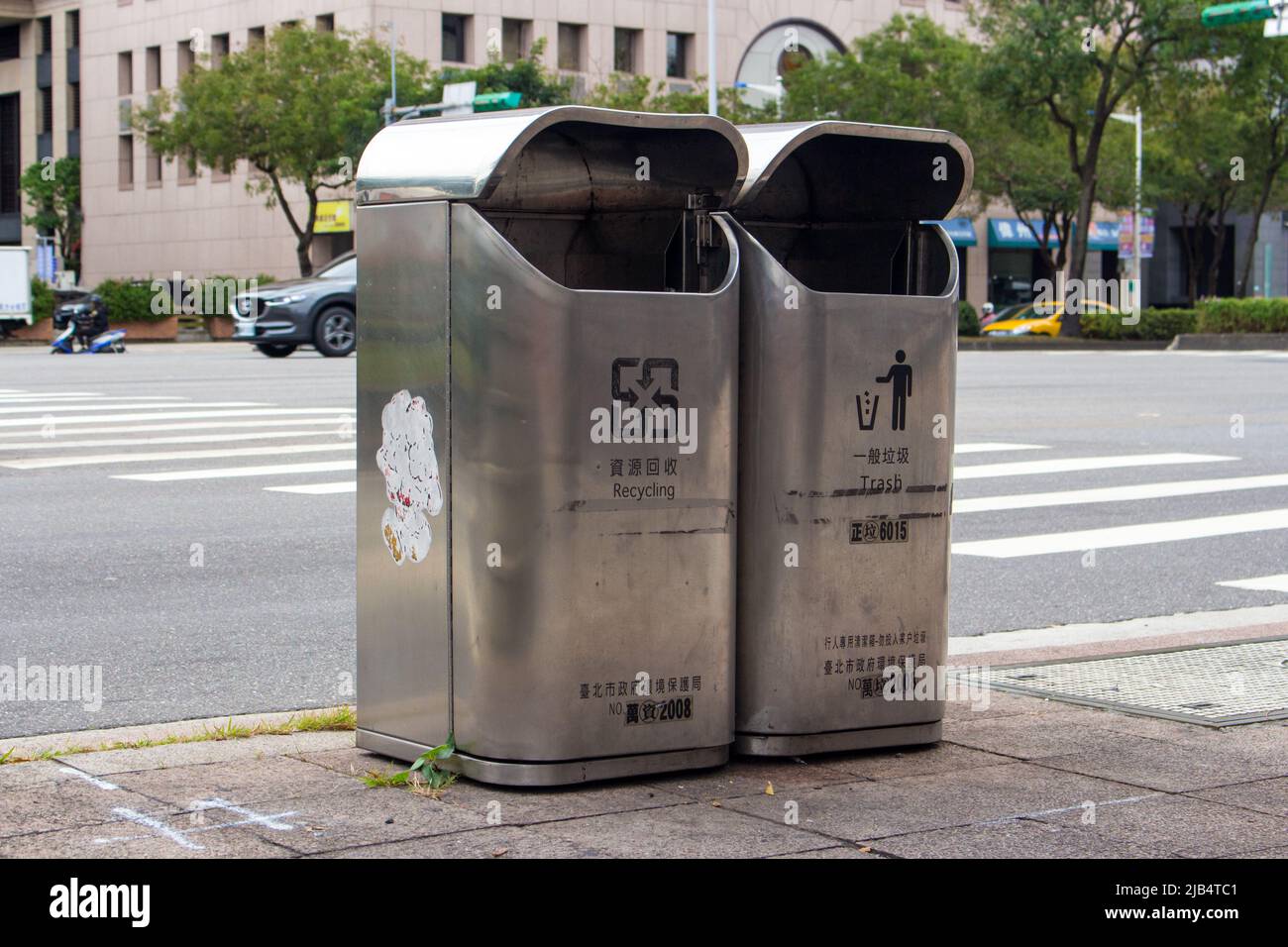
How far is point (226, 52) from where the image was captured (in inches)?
2446

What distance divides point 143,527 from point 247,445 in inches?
176

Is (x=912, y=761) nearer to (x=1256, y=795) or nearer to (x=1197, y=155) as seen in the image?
(x=1256, y=795)

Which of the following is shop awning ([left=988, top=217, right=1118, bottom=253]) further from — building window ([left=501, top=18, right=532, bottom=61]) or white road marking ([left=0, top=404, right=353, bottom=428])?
white road marking ([left=0, top=404, right=353, bottom=428])

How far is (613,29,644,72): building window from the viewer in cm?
6150

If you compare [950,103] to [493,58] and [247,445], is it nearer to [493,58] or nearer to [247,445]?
[493,58]

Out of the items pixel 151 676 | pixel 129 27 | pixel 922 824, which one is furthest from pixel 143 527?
pixel 129 27

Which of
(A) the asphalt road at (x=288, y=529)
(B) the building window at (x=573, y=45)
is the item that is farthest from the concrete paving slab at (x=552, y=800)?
(B) the building window at (x=573, y=45)

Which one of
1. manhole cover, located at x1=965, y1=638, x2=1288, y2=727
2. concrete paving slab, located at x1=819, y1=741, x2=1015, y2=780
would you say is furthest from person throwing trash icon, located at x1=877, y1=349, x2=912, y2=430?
manhole cover, located at x1=965, y1=638, x2=1288, y2=727

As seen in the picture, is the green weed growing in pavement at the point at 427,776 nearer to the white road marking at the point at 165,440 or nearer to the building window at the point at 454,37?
the white road marking at the point at 165,440

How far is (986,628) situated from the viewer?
316 inches

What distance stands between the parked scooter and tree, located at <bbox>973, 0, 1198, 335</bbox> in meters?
21.1

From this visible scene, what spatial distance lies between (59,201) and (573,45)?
926 inches

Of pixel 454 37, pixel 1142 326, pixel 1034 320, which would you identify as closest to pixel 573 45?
pixel 454 37
